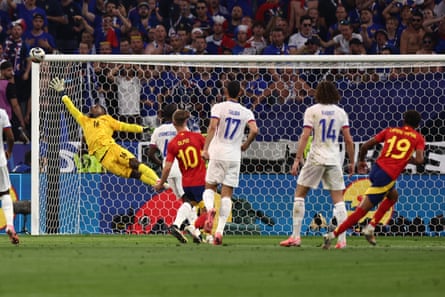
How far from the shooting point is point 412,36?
21953 mm

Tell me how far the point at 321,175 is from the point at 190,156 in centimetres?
218

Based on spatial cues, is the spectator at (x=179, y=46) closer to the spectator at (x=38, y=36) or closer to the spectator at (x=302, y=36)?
the spectator at (x=302, y=36)

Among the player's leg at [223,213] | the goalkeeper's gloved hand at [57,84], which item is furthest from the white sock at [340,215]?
the goalkeeper's gloved hand at [57,84]

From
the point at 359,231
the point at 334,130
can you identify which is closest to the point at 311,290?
the point at 334,130

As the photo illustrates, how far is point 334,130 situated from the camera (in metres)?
14.4

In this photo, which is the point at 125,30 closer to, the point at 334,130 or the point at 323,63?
the point at 323,63

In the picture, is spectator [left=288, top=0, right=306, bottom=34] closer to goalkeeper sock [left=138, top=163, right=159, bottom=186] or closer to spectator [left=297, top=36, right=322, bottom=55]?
spectator [left=297, top=36, right=322, bottom=55]

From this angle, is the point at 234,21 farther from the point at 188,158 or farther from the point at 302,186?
the point at 302,186

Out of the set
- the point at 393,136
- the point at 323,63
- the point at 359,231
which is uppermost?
the point at 323,63

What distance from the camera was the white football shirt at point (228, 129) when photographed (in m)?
15.0

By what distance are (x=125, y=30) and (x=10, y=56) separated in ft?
7.79

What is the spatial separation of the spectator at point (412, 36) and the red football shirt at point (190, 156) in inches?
282

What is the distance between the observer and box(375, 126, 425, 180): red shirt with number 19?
14.7m

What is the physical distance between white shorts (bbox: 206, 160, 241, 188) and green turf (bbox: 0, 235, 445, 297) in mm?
836
